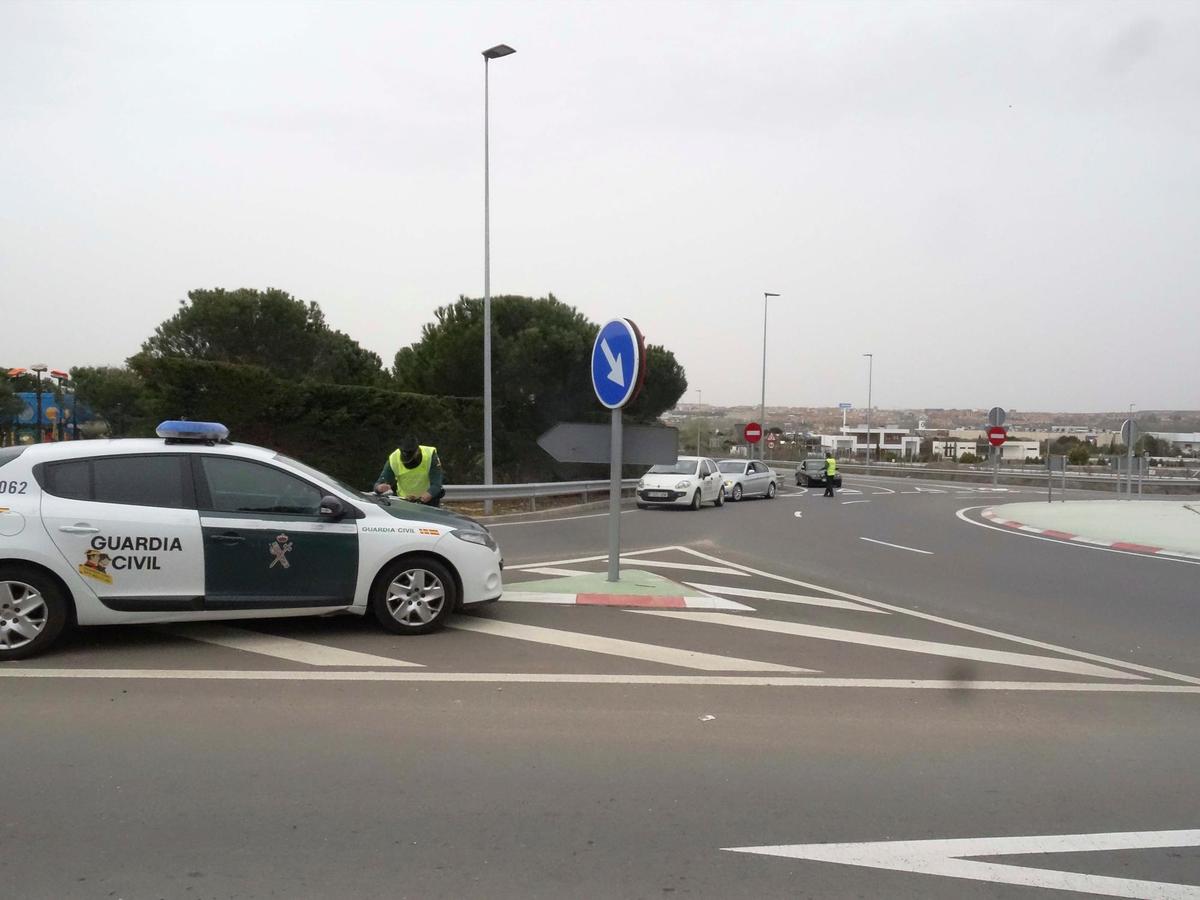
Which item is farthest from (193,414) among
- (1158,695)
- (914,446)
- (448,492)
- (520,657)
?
(914,446)

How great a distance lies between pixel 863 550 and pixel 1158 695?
362 inches

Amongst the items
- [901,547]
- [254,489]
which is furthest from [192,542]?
[901,547]

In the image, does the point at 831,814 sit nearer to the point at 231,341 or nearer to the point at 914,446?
the point at 231,341

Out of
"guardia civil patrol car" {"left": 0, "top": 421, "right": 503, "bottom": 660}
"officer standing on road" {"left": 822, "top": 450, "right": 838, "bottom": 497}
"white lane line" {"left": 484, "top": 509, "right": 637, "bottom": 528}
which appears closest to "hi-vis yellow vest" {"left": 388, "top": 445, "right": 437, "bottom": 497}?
"guardia civil patrol car" {"left": 0, "top": 421, "right": 503, "bottom": 660}

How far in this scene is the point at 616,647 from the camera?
7605mm

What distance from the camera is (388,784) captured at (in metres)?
4.63

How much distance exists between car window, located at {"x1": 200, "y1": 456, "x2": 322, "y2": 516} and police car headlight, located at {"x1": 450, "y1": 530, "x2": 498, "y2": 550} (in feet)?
3.88

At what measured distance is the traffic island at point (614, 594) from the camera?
9445 mm

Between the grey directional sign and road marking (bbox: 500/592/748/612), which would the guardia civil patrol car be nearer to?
road marking (bbox: 500/592/748/612)

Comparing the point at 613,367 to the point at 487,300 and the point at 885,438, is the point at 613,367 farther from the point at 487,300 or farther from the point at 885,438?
the point at 885,438

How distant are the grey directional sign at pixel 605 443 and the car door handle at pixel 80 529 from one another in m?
4.62

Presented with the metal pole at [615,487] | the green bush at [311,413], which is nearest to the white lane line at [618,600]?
the metal pole at [615,487]

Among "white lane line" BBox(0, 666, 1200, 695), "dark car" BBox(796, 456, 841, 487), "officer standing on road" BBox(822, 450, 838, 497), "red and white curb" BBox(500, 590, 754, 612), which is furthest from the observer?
"dark car" BBox(796, 456, 841, 487)

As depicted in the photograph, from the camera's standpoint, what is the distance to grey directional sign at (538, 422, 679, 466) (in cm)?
1016
